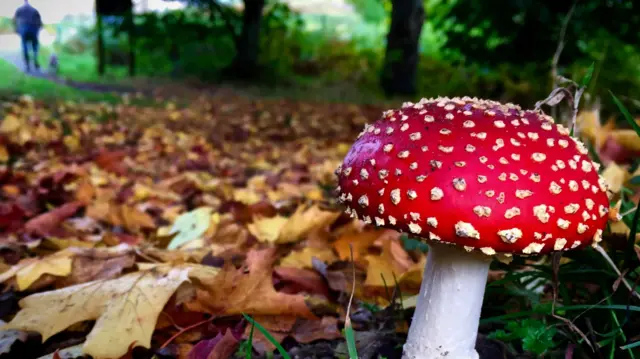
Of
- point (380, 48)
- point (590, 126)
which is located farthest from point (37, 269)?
point (380, 48)

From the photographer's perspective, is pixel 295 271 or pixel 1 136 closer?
pixel 295 271

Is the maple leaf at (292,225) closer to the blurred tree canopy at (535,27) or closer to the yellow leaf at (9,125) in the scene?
the yellow leaf at (9,125)

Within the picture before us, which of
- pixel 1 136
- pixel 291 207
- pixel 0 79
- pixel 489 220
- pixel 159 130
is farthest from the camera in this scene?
pixel 0 79

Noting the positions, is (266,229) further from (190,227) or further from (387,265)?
(387,265)

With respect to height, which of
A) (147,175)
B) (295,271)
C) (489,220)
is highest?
(489,220)

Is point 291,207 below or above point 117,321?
below

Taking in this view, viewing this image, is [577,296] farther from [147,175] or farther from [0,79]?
[0,79]

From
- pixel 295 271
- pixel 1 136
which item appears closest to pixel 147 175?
pixel 1 136
